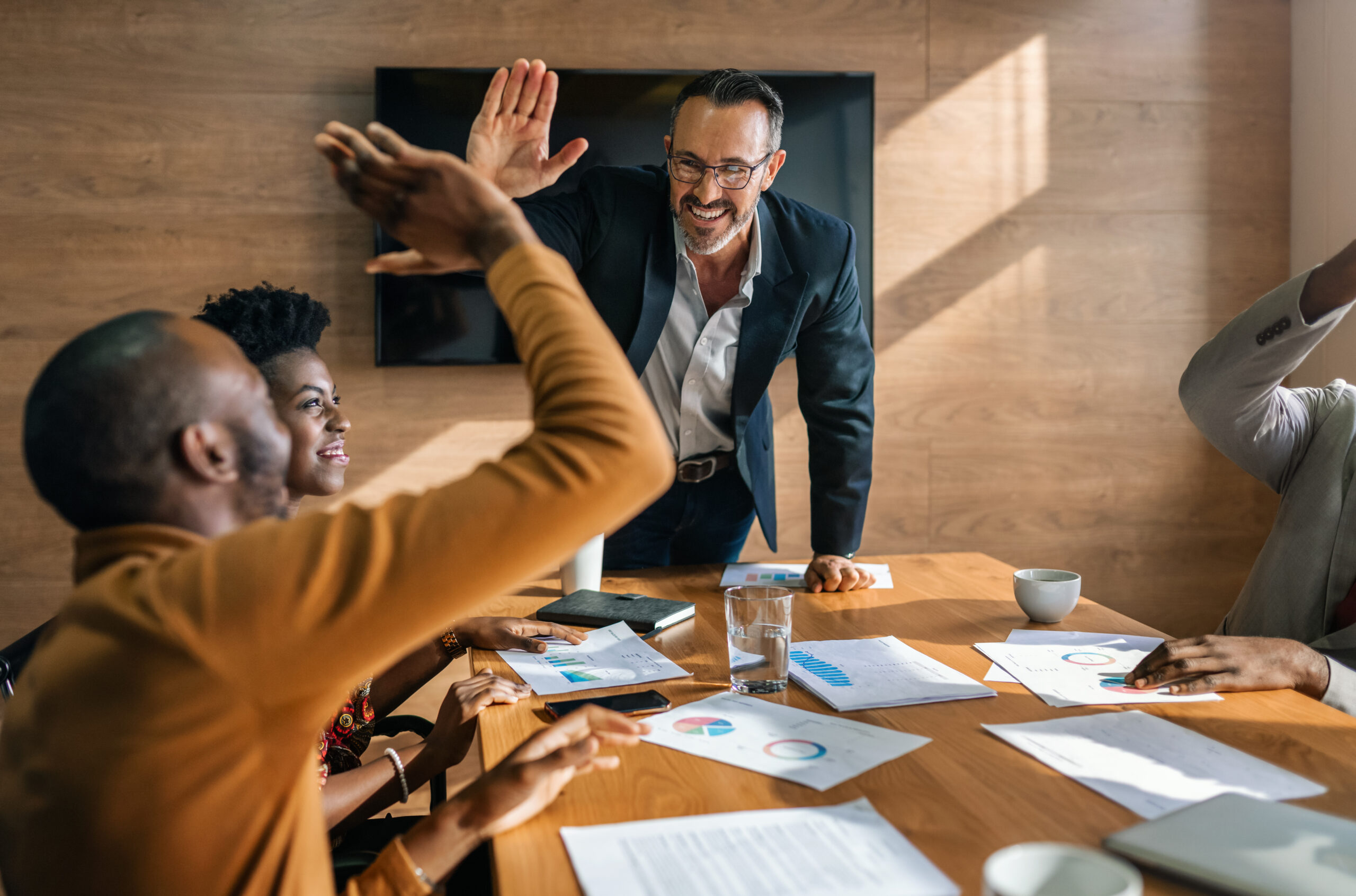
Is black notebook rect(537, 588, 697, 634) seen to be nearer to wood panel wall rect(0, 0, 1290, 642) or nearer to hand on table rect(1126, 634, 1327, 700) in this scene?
hand on table rect(1126, 634, 1327, 700)

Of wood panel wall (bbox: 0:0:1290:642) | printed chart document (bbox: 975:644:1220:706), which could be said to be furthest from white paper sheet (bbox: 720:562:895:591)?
wood panel wall (bbox: 0:0:1290:642)

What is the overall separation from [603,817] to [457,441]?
2.23 meters

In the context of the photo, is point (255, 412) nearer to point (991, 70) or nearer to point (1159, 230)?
point (991, 70)

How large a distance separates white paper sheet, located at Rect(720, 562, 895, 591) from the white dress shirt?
1.08 feet

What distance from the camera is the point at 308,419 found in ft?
5.10

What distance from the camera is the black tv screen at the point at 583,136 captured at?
111 inches

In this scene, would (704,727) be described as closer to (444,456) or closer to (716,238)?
(716,238)

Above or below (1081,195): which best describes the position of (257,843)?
below

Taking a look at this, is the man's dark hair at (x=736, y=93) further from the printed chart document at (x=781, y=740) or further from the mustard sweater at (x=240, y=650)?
the mustard sweater at (x=240, y=650)

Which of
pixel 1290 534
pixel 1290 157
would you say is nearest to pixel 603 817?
pixel 1290 534

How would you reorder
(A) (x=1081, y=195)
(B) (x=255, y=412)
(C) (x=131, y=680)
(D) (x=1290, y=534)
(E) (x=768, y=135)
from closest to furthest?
(C) (x=131, y=680) → (B) (x=255, y=412) → (D) (x=1290, y=534) → (E) (x=768, y=135) → (A) (x=1081, y=195)

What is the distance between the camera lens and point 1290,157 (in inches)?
125

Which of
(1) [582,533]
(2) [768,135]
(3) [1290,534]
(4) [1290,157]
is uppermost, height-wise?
(4) [1290,157]

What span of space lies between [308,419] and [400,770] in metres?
0.58
